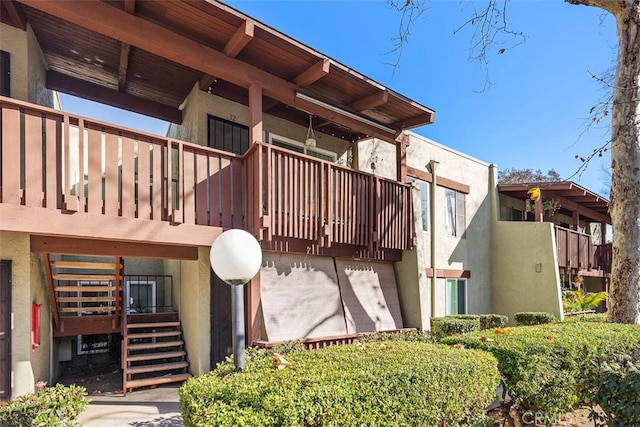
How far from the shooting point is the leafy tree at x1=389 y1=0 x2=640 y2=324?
311 inches

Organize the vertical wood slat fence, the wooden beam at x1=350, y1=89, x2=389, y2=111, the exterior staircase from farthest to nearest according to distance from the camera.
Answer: the wooden beam at x1=350, y1=89, x2=389, y2=111 → the exterior staircase → the vertical wood slat fence

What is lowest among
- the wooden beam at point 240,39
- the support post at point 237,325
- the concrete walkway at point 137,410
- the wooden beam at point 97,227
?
the concrete walkway at point 137,410

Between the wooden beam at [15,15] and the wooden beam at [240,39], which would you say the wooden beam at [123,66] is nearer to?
the wooden beam at [15,15]

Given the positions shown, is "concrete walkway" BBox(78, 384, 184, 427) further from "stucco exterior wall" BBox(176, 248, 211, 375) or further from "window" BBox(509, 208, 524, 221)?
"window" BBox(509, 208, 524, 221)

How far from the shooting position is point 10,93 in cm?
595

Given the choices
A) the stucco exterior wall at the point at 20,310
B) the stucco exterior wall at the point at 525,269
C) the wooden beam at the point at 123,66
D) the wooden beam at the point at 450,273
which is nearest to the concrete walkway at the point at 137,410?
the stucco exterior wall at the point at 20,310

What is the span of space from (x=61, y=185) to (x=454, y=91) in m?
12.2

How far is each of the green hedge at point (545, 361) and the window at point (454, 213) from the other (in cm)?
761

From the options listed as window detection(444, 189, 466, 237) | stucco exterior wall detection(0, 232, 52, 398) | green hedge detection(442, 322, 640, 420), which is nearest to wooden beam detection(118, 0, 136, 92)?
stucco exterior wall detection(0, 232, 52, 398)

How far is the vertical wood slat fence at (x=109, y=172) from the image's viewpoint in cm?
486

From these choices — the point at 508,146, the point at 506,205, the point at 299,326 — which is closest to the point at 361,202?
the point at 299,326

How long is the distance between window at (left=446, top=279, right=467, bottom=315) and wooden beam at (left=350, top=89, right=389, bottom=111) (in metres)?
7.06

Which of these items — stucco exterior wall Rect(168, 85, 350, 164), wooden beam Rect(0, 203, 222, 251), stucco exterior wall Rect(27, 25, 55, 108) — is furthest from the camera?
stucco exterior wall Rect(168, 85, 350, 164)

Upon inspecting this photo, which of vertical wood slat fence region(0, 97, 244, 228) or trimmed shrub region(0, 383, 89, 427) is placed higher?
vertical wood slat fence region(0, 97, 244, 228)
